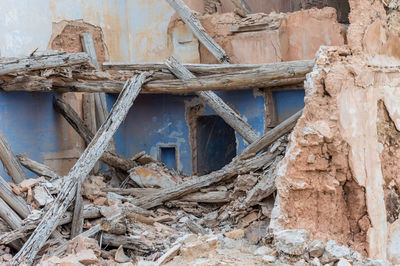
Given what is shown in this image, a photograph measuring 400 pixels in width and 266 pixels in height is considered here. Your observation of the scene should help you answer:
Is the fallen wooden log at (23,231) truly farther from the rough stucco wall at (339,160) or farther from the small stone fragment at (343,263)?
the small stone fragment at (343,263)

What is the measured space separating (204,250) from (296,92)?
6.26 m

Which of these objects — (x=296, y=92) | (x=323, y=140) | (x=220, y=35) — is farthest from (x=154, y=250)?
(x=220, y=35)

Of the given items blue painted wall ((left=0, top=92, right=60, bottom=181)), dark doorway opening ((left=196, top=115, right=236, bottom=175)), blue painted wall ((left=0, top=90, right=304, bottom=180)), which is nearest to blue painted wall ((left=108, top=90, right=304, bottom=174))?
blue painted wall ((left=0, top=90, right=304, bottom=180))

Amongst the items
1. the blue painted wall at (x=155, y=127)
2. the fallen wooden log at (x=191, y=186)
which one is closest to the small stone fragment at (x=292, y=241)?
the fallen wooden log at (x=191, y=186)

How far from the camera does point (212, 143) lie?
571 inches

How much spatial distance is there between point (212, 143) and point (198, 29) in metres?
3.37

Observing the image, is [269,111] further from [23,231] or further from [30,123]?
[23,231]

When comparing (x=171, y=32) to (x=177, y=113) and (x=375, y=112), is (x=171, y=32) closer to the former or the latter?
(x=177, y=113)

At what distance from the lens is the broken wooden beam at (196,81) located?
902cm

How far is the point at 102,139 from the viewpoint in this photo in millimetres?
9016

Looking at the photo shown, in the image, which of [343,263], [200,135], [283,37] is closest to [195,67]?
[283,37]

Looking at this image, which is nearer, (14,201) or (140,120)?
(14,201)

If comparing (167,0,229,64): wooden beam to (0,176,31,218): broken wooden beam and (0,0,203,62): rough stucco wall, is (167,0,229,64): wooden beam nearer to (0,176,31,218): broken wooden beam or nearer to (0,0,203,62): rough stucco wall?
(0,0,203,62): rough stucco wall

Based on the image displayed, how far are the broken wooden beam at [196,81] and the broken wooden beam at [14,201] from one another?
222 centimetres
